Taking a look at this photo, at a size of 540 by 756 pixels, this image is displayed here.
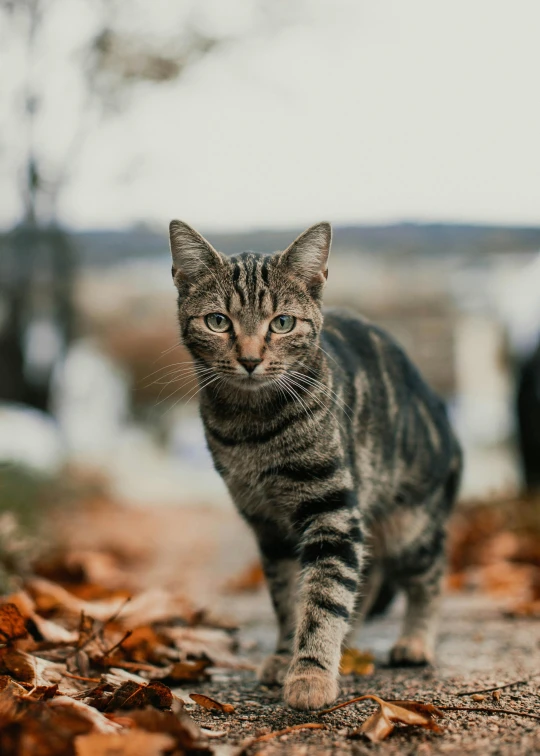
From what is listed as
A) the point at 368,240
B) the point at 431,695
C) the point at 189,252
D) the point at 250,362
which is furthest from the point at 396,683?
the point at 368,240

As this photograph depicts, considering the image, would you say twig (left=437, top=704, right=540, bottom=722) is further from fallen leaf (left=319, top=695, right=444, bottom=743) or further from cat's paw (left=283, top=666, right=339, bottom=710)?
cat's paw (left=283, top=666, right=339, bottom=710)

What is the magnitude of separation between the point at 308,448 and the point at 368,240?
5.20 meters

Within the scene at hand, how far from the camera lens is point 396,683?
8.00ft

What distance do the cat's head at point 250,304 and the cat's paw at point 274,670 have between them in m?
0.92

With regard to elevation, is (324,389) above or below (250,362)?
below

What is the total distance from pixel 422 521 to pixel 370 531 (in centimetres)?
23

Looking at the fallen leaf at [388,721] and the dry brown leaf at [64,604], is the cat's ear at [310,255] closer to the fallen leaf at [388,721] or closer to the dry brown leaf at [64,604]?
the dry brown leaf at [64,604]

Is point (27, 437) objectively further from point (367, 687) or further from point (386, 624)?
point (367, 687)

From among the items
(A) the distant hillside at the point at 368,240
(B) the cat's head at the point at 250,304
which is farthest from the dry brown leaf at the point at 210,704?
(A) the distant hillside at the point at 368,240

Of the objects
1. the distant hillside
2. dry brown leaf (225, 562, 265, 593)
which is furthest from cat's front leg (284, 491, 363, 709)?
the distant hillside

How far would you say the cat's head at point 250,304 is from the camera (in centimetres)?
262

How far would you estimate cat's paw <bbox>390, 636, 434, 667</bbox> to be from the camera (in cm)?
284

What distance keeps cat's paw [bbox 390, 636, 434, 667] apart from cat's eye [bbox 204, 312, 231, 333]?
1.34 meters

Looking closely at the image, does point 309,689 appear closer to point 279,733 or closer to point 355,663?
point 279,733
